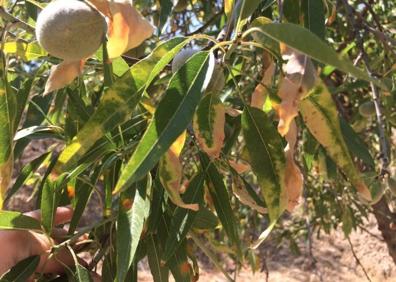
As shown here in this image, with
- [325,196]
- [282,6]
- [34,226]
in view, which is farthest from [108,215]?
[325,196]

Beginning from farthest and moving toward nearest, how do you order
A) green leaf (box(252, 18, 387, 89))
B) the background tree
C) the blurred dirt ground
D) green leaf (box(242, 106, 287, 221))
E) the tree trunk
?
the blurred dirt ground < the tree trunk < green leaf (box(242, 106, 287, 221)) < the background tree < green leaf (box(252, 18, 387, 89))

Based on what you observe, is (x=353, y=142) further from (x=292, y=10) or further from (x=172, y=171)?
(x=172, y=171)

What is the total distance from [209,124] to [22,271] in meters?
0.49

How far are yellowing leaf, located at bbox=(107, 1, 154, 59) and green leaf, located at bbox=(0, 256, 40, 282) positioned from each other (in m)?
0.54

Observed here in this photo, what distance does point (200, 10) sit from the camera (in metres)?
2.43

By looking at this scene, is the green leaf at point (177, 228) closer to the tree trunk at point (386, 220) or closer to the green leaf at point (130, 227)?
the green leaf at point (130, 227)

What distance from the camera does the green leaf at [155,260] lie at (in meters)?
1.12

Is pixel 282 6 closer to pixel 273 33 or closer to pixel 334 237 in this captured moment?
pixel 273 33

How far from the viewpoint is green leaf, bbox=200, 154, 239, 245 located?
109cm

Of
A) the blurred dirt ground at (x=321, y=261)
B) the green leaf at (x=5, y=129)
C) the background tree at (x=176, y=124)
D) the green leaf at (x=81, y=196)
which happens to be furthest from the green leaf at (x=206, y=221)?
the blurred dirt ground at (x=321, y=261)

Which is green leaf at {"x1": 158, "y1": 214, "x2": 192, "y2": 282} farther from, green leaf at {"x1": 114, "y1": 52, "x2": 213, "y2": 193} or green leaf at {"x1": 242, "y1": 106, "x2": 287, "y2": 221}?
green leaf at {"x1": 114, "y1": 52, "x2": 213, "y2": 193}

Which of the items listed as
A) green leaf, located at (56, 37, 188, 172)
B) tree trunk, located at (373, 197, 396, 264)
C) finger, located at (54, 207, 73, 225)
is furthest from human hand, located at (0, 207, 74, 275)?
tree trunk, located at (373, 197, 396, 264)

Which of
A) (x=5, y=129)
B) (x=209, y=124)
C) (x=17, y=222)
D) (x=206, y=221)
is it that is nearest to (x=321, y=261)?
(x=206, y=221)

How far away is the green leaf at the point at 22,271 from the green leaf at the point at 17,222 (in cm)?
6
